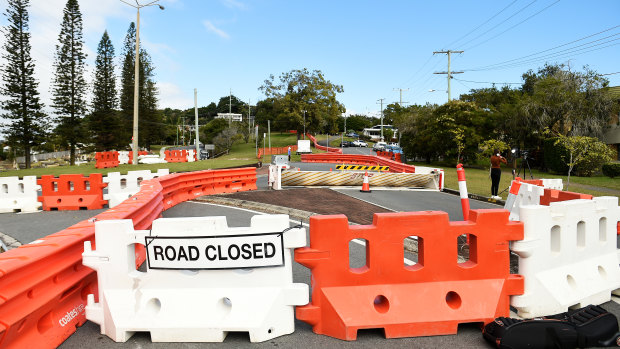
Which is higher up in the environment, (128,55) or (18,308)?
(128,55)

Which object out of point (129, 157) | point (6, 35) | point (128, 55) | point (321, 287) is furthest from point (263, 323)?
point (128, 55)

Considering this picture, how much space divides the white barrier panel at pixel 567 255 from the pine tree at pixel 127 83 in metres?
69.1

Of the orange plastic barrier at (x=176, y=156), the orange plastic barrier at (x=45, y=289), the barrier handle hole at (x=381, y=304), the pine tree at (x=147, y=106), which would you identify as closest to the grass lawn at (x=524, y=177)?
the barrier handle hole at (x=381, y=304)

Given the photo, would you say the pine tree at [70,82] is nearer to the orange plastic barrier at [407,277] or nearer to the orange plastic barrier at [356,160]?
the orange plastic barrier at [356,160]

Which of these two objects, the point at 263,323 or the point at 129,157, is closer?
the point at 263,323

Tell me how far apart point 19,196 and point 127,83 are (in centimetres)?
6474

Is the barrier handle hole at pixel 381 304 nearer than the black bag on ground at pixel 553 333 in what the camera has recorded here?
No

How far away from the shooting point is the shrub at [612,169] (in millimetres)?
26994

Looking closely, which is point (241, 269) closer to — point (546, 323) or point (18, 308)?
point (18, 308)

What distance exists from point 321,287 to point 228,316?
→ 91 cm

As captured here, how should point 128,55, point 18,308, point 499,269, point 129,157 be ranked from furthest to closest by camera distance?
point 128,55 < point 129,157 < point 499,269 < point 18,308

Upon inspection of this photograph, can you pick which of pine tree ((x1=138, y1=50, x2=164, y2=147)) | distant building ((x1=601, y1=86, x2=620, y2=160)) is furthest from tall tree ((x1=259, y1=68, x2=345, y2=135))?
distant building ((x1=601, y1=86, x2=620, y2=160))

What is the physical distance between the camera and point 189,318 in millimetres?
3812

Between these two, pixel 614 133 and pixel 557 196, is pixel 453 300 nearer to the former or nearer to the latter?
pixel 557 196
